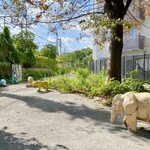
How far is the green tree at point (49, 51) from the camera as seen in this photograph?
31.5 m

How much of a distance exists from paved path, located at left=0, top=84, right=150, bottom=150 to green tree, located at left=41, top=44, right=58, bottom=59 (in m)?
23.4

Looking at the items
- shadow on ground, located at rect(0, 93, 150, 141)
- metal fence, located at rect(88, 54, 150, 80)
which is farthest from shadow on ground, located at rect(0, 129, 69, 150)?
metal fence, located at rect(88, 54, 150, 80)

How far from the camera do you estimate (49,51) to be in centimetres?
3191

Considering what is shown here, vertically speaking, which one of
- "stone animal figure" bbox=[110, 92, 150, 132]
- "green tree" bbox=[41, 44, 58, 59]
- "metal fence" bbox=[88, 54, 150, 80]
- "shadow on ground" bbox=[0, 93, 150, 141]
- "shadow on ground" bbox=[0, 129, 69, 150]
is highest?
"green tree" bbox=[41, 44, 58, 59]

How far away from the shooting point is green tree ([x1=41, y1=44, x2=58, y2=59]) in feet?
103

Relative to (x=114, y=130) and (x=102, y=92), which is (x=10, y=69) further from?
(x=114, y=130)

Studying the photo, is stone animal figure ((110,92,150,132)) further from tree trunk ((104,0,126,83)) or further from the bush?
tree trunk ((104,0,126,83))

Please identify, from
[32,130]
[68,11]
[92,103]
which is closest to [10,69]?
[68,11]

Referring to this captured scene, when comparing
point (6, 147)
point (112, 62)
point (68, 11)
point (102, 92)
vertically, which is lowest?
point (6, 147)

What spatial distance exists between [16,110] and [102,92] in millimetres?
3171

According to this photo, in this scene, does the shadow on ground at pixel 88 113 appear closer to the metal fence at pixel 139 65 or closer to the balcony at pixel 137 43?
the metal fence at pixel 139 65

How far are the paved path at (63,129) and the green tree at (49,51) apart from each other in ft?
76.9

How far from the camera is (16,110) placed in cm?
758

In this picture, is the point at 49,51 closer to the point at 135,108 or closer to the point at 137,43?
the point at 137,43
